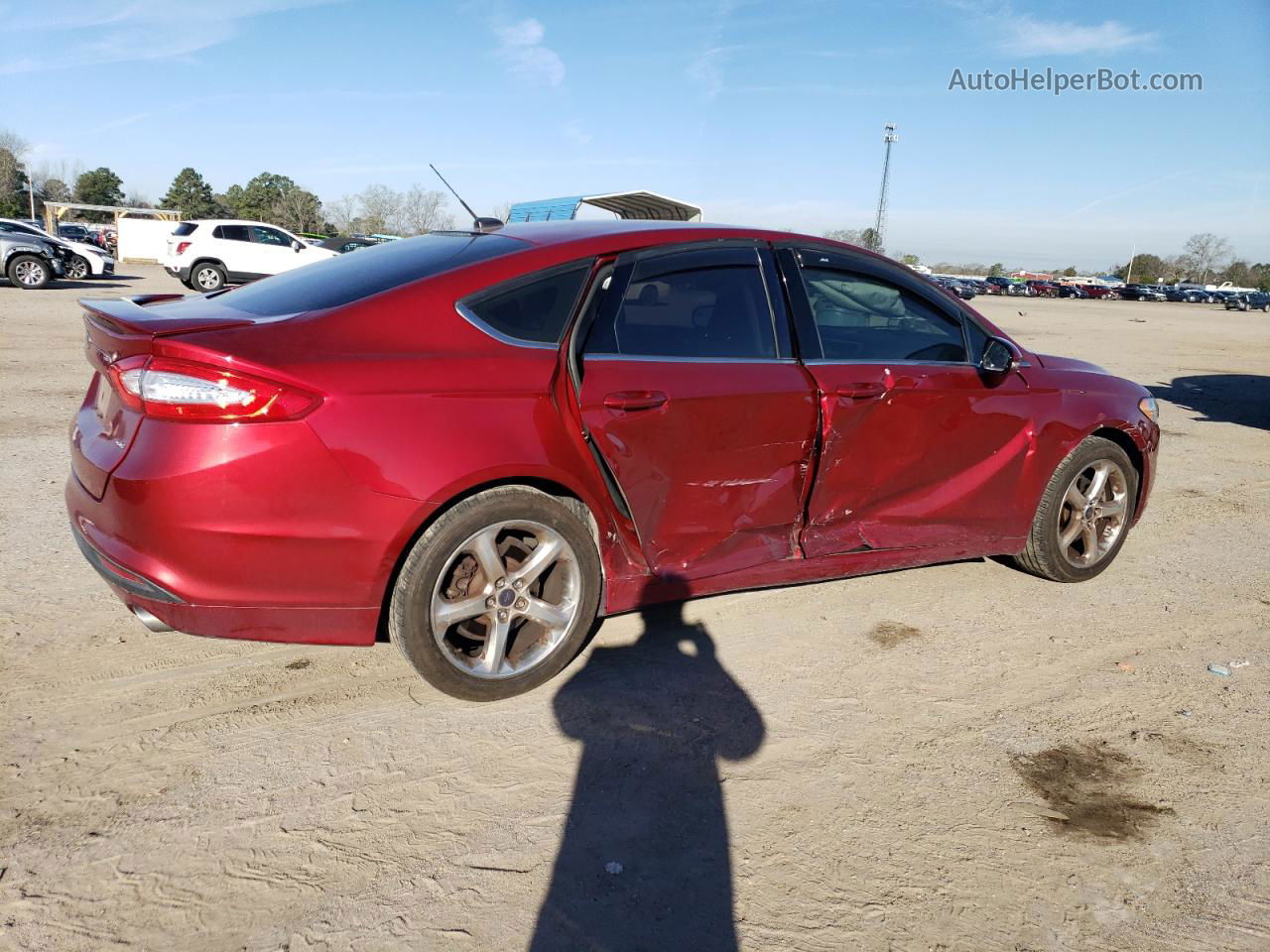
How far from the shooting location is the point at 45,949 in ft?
6.72

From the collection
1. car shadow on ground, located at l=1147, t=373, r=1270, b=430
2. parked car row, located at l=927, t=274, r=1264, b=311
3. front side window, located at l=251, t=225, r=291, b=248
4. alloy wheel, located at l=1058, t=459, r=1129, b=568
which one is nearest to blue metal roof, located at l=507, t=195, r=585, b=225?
front side window, located at l=251, t=225, r=291, b=248

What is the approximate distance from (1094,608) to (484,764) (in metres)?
3.11

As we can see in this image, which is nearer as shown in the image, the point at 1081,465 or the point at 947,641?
the point at 947,641

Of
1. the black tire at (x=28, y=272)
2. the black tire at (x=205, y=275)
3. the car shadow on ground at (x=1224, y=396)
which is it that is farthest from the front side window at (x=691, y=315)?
the black tire at (x=28, y=272)

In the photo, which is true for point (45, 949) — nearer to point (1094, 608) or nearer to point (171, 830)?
point (171, 830)

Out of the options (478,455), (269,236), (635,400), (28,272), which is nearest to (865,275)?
(635,400)

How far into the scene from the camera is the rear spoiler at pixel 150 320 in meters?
2.83

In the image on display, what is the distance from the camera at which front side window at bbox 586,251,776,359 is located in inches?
134

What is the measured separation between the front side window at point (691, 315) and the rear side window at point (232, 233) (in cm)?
2063

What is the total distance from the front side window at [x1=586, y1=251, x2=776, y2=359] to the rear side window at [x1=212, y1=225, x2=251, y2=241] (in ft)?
67.7

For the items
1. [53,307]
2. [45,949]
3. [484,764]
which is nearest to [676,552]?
[484,764]

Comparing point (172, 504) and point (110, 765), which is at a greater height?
point (172, 504)

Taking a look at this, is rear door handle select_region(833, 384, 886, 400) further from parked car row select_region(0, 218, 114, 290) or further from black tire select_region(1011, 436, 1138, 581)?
parked car row select_region(0, 218, 114, 290)

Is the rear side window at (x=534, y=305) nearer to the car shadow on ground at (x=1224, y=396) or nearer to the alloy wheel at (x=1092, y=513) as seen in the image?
the alloy wheel at (x=1092, y=513)
